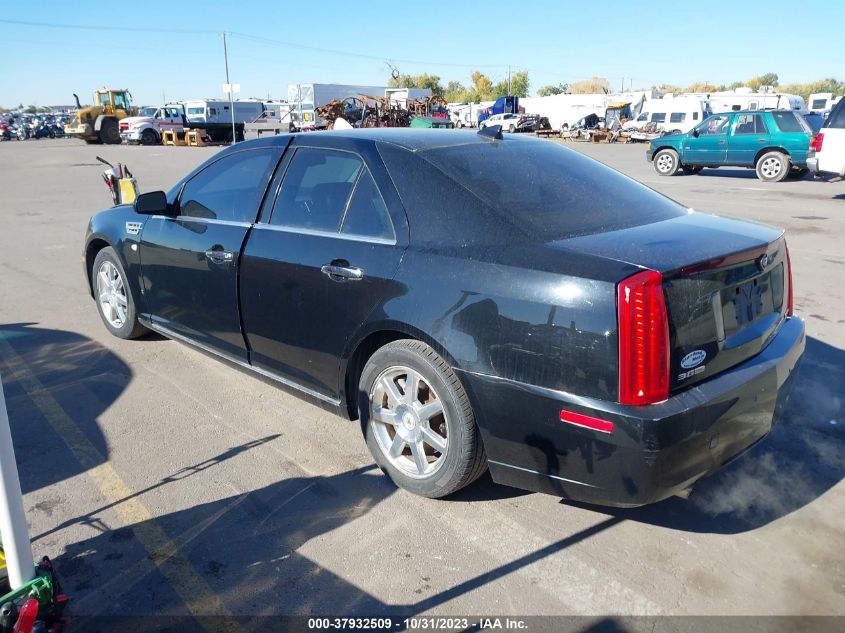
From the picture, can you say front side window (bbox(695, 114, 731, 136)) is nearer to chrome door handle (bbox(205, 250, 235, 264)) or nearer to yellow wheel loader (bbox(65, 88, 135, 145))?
chrome door handle (bbox(205, 250, 235, 264))

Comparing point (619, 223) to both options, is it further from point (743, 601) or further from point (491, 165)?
point (743, 601)

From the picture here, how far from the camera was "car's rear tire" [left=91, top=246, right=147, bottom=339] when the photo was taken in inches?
203

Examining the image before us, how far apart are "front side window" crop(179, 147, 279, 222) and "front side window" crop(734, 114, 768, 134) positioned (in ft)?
53.2

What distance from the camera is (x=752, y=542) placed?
2930 mm

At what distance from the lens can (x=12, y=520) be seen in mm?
2113

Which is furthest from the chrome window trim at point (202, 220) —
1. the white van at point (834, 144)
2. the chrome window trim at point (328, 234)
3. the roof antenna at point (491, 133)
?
the white van at point (834, 144)

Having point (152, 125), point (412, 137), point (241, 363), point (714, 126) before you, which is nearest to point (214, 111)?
point (152, 125)

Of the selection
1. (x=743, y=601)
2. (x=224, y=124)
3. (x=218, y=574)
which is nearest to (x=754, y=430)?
(x=743, y=601)

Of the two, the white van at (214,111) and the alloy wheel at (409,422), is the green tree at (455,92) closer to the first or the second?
the white van at (214,111)

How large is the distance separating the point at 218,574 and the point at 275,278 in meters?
1.53

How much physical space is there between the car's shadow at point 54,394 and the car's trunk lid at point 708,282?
279 cm

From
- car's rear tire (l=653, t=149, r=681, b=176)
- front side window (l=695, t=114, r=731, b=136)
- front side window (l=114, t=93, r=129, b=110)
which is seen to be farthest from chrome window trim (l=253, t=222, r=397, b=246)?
front side window (l=114, t=93, r=129, b=110)

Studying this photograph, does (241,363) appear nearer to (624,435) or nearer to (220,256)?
(220,256)

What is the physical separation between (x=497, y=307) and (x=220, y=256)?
6.45 ft
